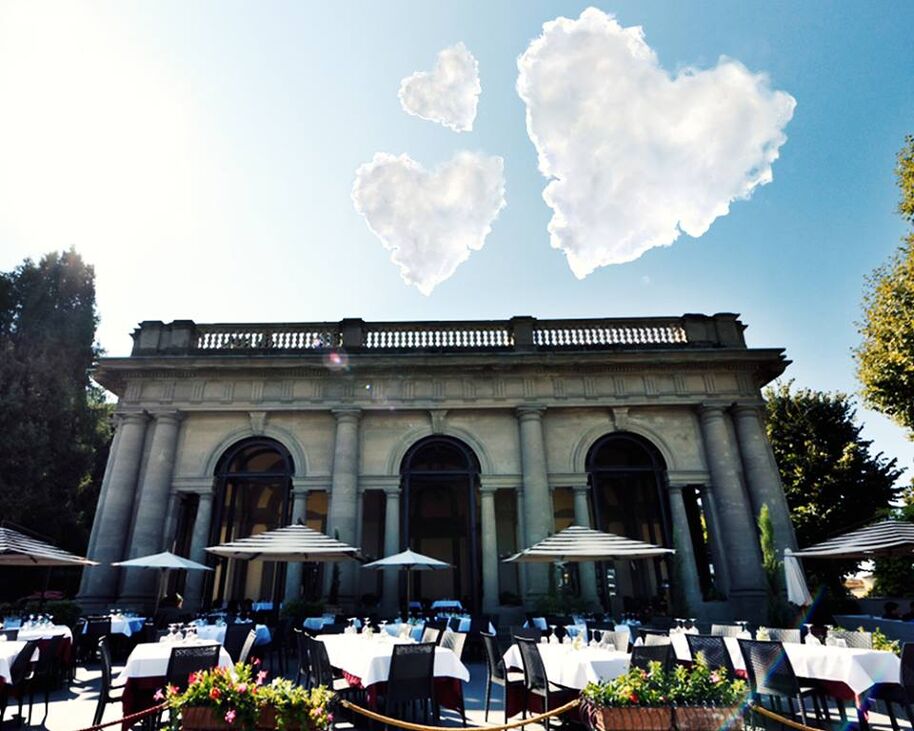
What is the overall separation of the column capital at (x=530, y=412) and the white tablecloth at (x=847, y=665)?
9.67 meters

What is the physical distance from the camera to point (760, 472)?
1548 cm

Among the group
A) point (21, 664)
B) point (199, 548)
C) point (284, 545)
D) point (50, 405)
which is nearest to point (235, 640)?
point (284, 545)

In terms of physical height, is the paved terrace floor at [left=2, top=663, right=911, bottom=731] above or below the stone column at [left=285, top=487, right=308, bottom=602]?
below

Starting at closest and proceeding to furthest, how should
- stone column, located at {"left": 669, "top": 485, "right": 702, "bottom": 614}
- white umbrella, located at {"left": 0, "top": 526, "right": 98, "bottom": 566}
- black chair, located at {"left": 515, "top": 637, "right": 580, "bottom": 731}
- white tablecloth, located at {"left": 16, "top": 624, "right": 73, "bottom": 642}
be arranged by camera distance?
1. black chair, located at {"left": 515, "top": 637, "right": 580, "bottom": 731}
2. white tablecloth, located at {"left": 16, "top": 624, "right": 73, "bottom": 642}
3. white umbrella, located at {"left": 0, "top": 526, "right": 98, "bottom": 566}
4. stone column, located at {"left": 669, "top": 485, "right": 702, "bottom": 614}

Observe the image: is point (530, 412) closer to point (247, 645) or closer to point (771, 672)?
point (771, 672)

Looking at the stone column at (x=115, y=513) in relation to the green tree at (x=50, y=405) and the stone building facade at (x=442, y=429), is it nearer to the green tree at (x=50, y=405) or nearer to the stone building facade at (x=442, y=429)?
the stone building facade at (x=442, y=429)

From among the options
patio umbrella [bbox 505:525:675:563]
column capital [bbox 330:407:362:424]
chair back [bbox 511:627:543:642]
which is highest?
column capital [bbox 330:407:362:424]

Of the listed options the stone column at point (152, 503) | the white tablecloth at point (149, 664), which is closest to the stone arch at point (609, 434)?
the white tablecloth at point (149, 664)

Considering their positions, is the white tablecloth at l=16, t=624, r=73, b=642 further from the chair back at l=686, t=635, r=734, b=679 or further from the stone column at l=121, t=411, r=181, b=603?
the chair back at l=686, t=635, r=734, b=679

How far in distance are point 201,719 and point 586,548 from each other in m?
6.95

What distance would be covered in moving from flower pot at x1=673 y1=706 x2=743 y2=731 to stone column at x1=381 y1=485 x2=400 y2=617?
468 inches

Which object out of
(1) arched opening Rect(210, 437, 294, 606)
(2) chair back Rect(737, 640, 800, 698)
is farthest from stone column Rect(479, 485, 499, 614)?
(2) chair back Rect(737, 640, 800, 698)

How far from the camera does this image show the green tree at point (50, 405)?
812 inches

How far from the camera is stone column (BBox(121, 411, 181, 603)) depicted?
14.7 metres
